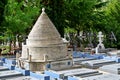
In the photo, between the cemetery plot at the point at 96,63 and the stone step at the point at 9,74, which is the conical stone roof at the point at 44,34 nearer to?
the cemetery plot at the point at 96,63

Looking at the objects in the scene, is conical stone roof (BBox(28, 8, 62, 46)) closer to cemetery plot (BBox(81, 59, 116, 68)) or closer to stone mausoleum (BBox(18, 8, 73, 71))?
stone mausoleum (BBox(18, 8, 73, 71))

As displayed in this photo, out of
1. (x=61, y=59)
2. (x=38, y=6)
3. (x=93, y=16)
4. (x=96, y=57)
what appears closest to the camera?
(x=61, y=59)

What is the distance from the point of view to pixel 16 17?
36438 millimetres

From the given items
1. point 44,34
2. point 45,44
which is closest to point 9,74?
point 45,44

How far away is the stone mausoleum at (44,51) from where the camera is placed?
25.8m

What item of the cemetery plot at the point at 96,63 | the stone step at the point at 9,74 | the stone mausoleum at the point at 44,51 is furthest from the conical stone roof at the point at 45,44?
the stone step at the point at 9,74

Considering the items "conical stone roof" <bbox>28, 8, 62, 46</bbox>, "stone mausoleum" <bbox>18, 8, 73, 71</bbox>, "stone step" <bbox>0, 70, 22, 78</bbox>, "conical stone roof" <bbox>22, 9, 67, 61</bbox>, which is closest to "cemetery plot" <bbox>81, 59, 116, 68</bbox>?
"stone mausoleum" <bbox>18, 8, 73, 71</bbox>

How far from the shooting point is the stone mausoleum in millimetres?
25781

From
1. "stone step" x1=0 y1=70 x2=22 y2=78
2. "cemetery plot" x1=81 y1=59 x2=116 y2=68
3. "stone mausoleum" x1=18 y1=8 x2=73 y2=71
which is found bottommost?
"stone step" x1=0 y1=70 x2=22 y2=78

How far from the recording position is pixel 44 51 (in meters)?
26.1

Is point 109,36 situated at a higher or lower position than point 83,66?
higher

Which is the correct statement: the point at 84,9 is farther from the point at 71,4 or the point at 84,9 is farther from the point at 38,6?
the point at 38,6

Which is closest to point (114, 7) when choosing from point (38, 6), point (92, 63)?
point (38, 6)

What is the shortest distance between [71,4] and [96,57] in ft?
51.8
